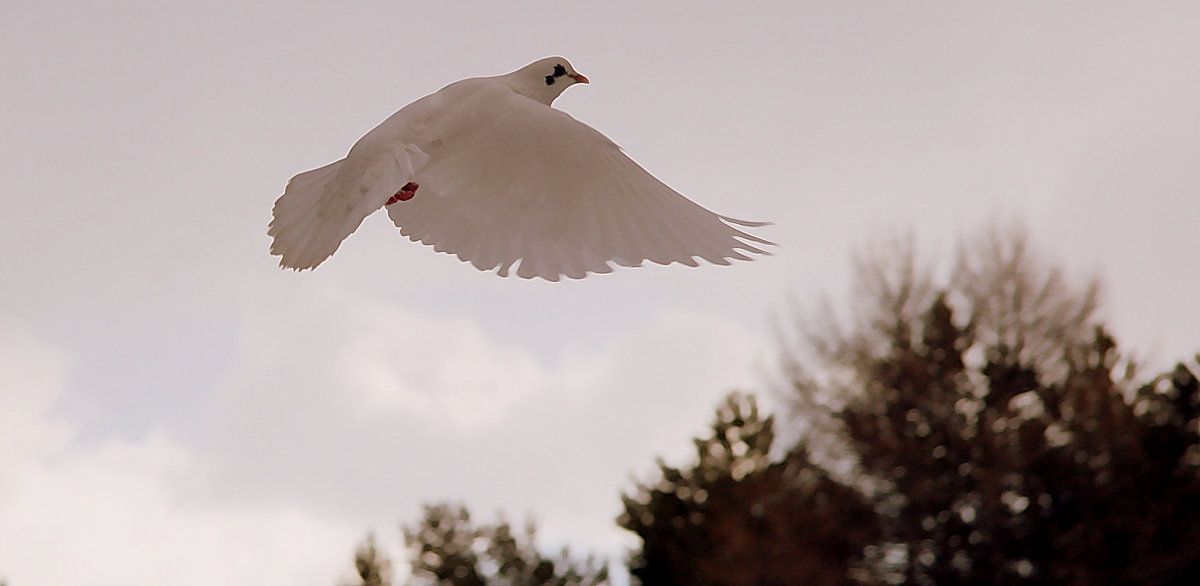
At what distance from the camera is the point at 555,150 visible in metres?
5.29

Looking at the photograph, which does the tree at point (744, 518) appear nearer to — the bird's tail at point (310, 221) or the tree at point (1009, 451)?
the tree at point (1009, 451)

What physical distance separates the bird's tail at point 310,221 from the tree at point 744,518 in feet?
67.7

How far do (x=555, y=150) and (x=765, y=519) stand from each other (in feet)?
71.9

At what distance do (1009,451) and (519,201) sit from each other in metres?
22.1

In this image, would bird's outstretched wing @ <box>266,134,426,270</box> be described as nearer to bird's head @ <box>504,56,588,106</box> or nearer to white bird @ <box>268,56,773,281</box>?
white bird @ <box>268,56,773,281</box>

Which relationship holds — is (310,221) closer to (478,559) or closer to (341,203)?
(341,203)

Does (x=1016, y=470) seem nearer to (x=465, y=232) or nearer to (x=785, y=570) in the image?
(x=785, y=570)

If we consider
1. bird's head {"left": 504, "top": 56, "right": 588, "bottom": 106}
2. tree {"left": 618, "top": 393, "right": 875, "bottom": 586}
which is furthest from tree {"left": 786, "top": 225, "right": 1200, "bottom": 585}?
bird's head {"left": 504, "top": 56, "right": 588, "bottom": 106}

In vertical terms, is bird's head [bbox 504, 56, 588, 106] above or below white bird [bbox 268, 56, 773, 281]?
above

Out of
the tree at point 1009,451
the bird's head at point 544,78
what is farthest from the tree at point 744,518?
the bird's head at point 544,78

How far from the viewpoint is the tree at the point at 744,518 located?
25766 millimetres

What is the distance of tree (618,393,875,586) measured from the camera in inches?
1014

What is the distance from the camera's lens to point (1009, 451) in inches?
1013

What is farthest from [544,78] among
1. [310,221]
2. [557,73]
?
[310,221]
